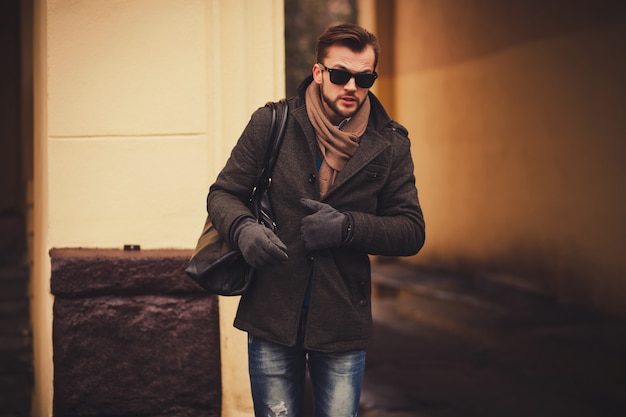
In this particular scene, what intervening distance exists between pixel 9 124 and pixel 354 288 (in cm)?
747

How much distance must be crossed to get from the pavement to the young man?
7.95ft

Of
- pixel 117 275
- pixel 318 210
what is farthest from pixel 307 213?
pixel 117 275

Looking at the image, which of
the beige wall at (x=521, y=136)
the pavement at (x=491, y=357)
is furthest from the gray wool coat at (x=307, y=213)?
the beige wall at (x=521, y=136)

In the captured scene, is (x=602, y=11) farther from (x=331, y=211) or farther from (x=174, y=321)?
(x=331, y=211)

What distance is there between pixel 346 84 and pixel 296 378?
1007 millimetres

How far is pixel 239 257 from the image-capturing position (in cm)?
306

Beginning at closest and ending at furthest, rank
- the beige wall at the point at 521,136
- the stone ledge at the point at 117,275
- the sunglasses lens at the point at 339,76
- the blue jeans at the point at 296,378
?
the sunglasses lens at the point at 339,76 < the blue jeans at the point at 296,378 < the stone ledge at the point at 117,275 < the beige wall at the point at 521,136

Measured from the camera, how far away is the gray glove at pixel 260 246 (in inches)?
110

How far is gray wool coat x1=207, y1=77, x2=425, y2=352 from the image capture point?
9.78ft

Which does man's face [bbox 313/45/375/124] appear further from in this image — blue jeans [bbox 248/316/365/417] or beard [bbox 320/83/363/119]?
blue jeans [bbox 248/316/365/417]

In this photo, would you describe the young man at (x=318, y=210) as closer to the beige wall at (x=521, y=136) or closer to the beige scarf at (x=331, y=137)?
the beige scarf at (x=331, y=137)

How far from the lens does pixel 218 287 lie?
3.07 meters

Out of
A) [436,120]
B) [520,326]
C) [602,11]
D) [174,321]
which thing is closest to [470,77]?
[436,120]

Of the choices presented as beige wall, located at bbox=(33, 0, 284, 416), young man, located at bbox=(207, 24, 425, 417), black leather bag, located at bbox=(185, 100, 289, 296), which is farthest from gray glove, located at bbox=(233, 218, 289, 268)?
beige wall, located at bbox=(33, 0, 284, 416)
